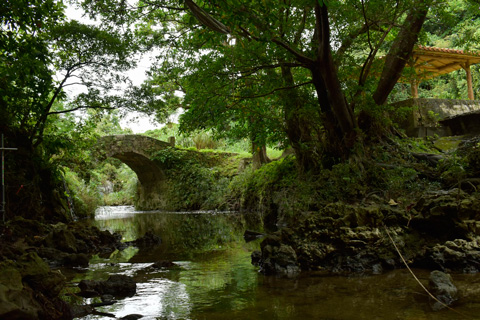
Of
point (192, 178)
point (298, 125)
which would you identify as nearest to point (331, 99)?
point (298, 125)

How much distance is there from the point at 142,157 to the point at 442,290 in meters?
17.0

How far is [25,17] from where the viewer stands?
567cm

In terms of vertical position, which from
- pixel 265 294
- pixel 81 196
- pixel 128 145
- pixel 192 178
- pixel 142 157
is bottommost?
pixel 265 294

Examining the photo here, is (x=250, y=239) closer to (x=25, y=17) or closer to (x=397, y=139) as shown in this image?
(x=397, y=139)

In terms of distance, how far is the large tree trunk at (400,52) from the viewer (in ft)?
24.9

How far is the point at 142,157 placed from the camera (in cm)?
1886

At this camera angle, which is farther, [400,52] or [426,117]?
[426,117]

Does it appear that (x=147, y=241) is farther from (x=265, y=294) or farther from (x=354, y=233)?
(x=265, y=294)

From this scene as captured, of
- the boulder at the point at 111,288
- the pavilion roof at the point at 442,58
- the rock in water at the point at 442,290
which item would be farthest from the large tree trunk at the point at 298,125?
the boulder at the point at 111,288

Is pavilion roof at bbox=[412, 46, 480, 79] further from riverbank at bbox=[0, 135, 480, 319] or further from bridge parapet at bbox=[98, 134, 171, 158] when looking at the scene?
bridge parapet at bbox=[98, 134, 171, 158]

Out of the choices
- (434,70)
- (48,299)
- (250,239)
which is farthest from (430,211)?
(434,70)

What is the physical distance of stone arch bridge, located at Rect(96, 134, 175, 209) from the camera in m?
17.3

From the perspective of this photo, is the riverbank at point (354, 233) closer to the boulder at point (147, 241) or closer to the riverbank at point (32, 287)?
the riverbank at point (32, 287)

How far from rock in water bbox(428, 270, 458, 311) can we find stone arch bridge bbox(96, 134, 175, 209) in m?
15.7
